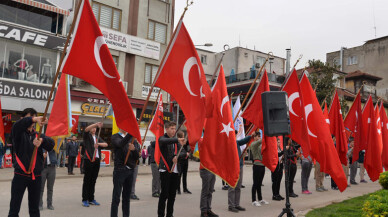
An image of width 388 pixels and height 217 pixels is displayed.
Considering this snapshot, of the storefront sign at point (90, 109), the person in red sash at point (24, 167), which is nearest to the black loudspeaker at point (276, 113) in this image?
the person in red sash at point (24, 167)

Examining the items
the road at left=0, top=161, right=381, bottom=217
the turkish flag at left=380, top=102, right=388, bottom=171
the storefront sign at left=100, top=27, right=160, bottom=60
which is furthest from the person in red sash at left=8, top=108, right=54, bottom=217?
the storefront sign at left=100, top=27, right=160, bottom=60

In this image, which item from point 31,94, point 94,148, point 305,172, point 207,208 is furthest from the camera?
point 31,94

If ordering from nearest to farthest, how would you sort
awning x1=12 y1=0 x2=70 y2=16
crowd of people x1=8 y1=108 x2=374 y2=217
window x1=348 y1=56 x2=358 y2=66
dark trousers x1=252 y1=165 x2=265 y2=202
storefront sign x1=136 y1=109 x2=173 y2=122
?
crowd of people x1=8 y1=108 x2=374 y2=217
dark trousers x1=252 y1=165 x2=265 y2=202
awning x1=12 y1=0 x2=70 y2=16
storefront sign x1=136 y1=109 x2=173 y2=122
window x1=348 y1=56 x2=358 y2=66

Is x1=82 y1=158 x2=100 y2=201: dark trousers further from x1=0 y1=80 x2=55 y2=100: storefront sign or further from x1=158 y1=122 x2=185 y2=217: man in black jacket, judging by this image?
x1=0 y1=80 x2=55 y2=100: storefront sign

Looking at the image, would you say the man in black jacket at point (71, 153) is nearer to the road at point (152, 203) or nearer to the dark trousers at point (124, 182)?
the road at point (152, 203)

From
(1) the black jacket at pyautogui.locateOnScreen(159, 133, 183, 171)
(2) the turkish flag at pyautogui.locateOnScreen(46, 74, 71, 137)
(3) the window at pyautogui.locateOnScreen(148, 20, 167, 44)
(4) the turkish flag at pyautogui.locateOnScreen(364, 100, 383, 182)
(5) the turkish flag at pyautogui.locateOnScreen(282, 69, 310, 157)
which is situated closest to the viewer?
(1) the black jacket at pyautogui.locateOnScreen(159, 133, 183, 171)

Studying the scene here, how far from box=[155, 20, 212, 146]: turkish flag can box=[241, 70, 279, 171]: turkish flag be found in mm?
2740

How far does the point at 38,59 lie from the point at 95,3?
5778 millimetres

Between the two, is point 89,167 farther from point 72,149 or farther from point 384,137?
point 384,137

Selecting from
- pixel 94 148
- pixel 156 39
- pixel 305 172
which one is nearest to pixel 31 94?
pixel 156 39

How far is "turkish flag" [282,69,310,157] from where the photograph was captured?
30.6ft

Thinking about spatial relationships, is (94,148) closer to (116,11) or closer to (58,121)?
(58,121)

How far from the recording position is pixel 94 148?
9234mm

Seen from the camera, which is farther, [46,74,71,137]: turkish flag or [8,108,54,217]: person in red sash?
[46,74,71,137]: turkish flag
